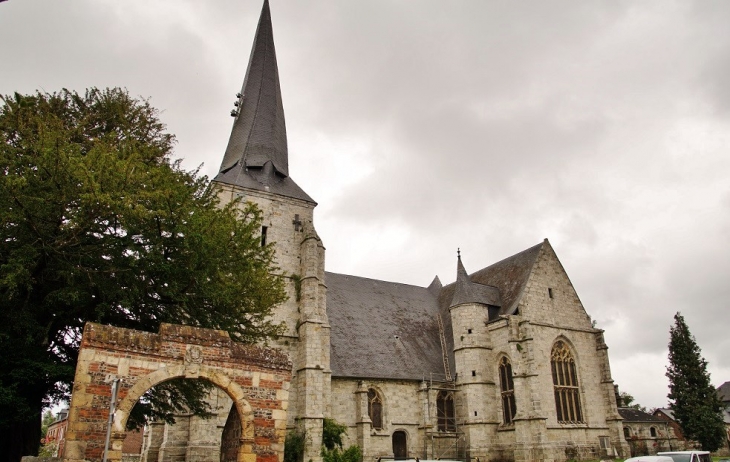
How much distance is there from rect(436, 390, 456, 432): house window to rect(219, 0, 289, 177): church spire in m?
14.7

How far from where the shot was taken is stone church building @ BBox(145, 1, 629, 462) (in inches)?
987

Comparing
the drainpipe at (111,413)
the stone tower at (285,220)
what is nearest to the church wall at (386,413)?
the stone tower at (285,220)

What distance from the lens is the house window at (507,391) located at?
87.8 feet

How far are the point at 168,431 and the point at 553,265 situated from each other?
21.6m

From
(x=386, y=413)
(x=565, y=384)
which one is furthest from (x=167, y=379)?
(x=565, y=384)

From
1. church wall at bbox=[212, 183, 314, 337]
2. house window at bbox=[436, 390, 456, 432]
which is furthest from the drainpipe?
house window at bbox=[436, 390, 456, 432]

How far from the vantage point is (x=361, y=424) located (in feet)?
82.0

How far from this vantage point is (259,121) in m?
A: 30.8

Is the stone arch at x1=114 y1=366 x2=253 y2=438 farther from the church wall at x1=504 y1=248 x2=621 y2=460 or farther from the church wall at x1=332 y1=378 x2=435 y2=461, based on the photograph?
the church wall at x1=504 y1=248 x2=621 y2=460

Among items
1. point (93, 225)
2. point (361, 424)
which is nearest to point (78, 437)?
point (93, 225)

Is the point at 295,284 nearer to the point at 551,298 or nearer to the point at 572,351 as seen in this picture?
the point at 551,298

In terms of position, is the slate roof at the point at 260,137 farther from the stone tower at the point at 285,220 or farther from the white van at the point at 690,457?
the white van at the point at 690,457

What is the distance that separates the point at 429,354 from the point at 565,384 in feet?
23.8

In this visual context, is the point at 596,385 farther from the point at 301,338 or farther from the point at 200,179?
the point at 200,179
